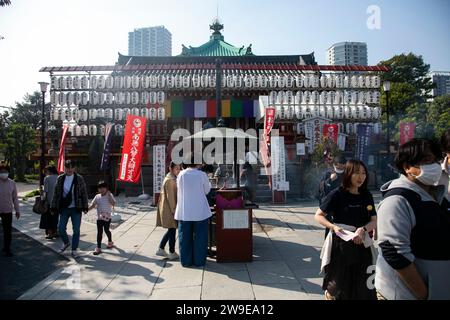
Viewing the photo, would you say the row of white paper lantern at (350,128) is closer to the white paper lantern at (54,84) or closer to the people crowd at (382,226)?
the people crowd at (382,226)

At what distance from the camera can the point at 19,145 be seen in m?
28.5

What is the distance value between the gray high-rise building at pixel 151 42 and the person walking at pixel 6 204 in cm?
2827

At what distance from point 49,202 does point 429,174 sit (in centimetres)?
782

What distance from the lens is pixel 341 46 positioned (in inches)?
669

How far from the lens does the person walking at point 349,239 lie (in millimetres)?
2914

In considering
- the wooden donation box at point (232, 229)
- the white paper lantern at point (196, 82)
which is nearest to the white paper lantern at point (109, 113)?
the white paper lantern at point (196, 82)

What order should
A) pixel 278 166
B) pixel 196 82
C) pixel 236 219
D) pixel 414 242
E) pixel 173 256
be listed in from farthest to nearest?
pixel 196 82 < pixel 278 166 < pixel 173 256 < pixel 236 219 < pixel 414 242

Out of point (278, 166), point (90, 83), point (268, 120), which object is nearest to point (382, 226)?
point (278, 166)

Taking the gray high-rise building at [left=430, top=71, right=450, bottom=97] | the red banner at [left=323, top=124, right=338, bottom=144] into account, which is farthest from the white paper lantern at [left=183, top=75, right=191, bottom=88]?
the gray high-rise building at [left=430, top=71, right=450, bottom=97]

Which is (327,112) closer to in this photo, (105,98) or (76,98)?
(105,98)

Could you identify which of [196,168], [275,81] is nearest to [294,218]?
[196,168]

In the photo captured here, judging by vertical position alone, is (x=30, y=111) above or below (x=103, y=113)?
above


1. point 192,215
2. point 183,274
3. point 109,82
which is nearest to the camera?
point 183,274

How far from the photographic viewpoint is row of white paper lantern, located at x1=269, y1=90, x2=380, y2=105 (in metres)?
15.9
